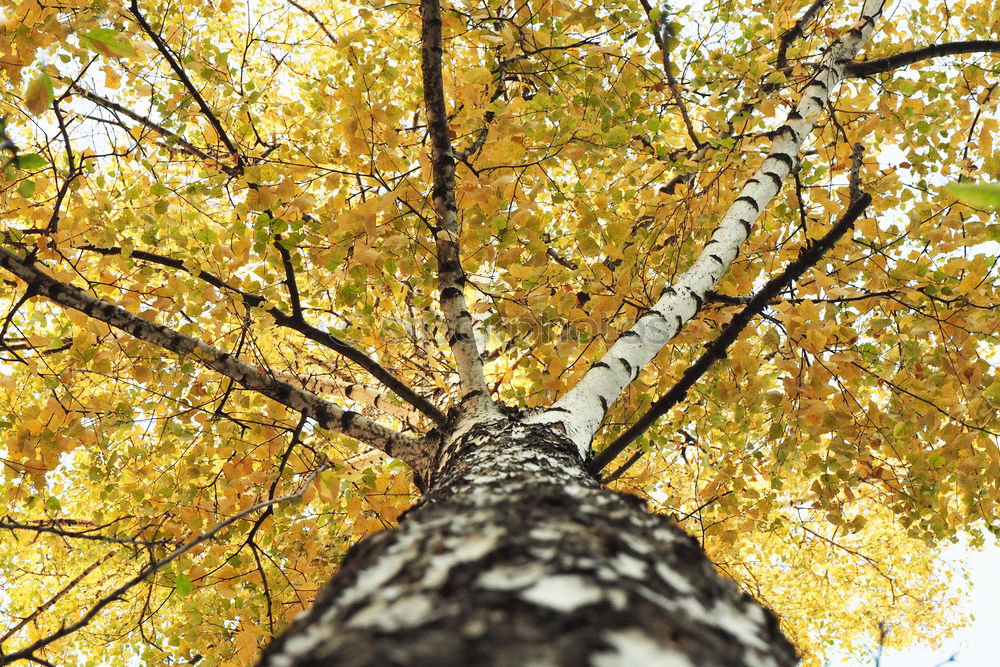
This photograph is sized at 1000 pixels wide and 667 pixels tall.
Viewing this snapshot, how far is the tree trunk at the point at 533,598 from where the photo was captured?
0.61 meters

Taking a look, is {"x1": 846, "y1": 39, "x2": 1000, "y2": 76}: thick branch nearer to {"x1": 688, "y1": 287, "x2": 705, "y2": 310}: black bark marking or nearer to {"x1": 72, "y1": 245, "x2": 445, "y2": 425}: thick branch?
{"x1": 688, "y1": 287, "x2": 705, "y2": 310}: black bark marking

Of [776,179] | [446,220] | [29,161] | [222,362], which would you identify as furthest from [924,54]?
[29,161]

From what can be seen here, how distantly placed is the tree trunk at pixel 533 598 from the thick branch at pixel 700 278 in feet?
3.20

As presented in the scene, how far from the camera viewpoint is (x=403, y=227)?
2.78 meters

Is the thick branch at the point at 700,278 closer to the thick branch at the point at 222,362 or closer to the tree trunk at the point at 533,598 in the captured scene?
the thick branch at the point at 222,362

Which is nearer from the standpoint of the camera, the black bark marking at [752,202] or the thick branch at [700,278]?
the thick branch at [700,278]

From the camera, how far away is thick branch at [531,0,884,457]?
86.2 inches

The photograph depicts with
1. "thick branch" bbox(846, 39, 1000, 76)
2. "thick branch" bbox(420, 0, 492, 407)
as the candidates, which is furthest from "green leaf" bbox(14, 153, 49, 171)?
"thick branch" bbox(846, 39, 1000, 76)

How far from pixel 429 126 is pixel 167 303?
148 centimetres

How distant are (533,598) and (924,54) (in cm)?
430

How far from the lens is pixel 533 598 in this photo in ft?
2.27

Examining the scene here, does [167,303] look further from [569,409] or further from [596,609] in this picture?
[596,609]

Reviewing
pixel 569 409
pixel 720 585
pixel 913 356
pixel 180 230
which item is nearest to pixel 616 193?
pixel 569 409

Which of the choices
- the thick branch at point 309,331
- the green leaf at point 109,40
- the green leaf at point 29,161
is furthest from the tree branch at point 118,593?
the thick branch at point 309,331
